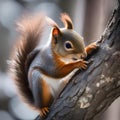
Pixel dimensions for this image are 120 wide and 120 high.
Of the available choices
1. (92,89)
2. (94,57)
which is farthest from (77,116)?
(94,57)

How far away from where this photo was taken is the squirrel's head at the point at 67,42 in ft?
5.67

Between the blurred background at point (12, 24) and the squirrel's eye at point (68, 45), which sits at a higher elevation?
the blurred background at point (12, 24)

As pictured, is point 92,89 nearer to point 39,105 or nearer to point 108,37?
point 108,37

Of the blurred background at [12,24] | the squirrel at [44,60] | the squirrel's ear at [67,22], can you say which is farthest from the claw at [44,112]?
the blurred background at [12,24]

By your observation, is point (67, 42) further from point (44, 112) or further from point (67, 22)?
point (44, 112)

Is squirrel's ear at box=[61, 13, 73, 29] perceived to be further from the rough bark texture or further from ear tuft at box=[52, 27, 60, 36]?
the rough bark texture

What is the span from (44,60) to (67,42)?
120mm

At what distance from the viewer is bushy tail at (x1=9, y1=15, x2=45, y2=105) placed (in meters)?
1.89

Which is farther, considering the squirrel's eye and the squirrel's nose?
the squirrel's eye

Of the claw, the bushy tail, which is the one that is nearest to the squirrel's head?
the bushy tail

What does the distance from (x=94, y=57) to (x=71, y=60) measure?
206mm

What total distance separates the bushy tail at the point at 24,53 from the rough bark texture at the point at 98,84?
38 cm

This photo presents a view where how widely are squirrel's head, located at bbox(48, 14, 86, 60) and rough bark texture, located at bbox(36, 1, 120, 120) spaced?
17cm

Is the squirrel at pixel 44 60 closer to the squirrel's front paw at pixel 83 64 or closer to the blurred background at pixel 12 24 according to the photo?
the squirrel's front paw at pixel 83 64
